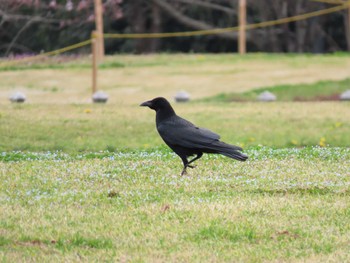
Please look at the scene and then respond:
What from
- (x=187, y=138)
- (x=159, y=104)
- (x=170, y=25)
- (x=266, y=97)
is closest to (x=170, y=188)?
(x=187, y=138)

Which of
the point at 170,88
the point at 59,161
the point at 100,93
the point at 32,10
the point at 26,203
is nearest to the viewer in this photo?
the point at 26,203

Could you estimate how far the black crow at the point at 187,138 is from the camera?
915 cm

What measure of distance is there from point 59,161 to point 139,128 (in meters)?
5.29

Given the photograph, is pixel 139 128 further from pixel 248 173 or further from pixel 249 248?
pixel 249 248

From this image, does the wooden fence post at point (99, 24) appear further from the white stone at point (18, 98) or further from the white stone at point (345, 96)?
the white stone at point (345, 96)

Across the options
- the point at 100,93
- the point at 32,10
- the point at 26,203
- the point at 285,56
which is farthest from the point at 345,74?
the point at 26,203

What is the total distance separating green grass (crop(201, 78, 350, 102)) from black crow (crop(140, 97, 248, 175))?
10121 mm

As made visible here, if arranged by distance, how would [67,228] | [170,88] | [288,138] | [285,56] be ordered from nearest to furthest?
[67,228], [288,138], [170,88], [285,56]

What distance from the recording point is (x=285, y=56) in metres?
26.0

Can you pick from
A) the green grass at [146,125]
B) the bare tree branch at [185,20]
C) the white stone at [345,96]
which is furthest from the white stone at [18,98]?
the bare tree branch at [185,20]

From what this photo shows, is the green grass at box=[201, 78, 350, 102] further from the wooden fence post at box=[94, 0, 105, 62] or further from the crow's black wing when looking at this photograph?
the crow's black wing

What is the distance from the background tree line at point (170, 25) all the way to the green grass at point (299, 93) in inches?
349

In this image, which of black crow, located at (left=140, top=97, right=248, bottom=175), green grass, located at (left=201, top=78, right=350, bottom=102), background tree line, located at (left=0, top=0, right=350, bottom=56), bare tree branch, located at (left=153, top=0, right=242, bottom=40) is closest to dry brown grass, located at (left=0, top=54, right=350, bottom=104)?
green grass, located at (left=201, top=78, right=350, bottom=102)

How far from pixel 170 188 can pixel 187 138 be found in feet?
2.25
